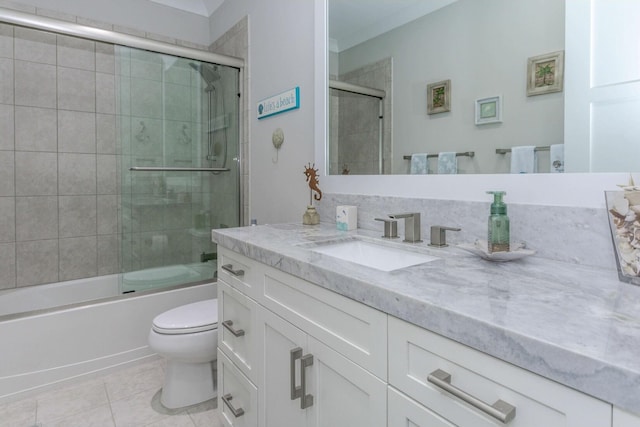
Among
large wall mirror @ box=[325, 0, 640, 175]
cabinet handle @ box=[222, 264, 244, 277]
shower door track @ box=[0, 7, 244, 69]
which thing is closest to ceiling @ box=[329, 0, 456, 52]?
large wall mirror @ box=[325, 0, 640, 175]

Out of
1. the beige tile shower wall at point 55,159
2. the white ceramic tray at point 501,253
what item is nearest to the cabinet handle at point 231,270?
the white ceramic tray at point 501,253

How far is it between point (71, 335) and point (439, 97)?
221 centimetres

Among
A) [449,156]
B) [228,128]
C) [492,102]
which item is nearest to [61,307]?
[228,128]

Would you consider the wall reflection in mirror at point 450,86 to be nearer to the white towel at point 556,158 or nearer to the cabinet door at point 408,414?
the white towel at point 556,158

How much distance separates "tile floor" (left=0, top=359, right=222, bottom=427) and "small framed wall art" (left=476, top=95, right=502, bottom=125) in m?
1.69

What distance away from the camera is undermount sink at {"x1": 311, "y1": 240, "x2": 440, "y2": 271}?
1.19m

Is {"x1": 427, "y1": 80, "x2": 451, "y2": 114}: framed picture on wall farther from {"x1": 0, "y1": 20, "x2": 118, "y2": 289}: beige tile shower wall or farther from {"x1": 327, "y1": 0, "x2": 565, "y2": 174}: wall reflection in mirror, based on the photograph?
{"x1": 0, "y1": 20, "x2": 118, "y2": 289}: beige tile shower wall

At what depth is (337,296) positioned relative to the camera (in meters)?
0.85

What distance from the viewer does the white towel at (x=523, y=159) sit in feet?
3.41

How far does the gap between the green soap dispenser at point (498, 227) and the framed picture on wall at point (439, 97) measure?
17.3 inches

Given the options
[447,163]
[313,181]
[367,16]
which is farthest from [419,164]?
[367,16]

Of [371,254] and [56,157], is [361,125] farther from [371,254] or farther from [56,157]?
[56,157]

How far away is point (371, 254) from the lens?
4.31ft

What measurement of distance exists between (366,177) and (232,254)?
658 mm
